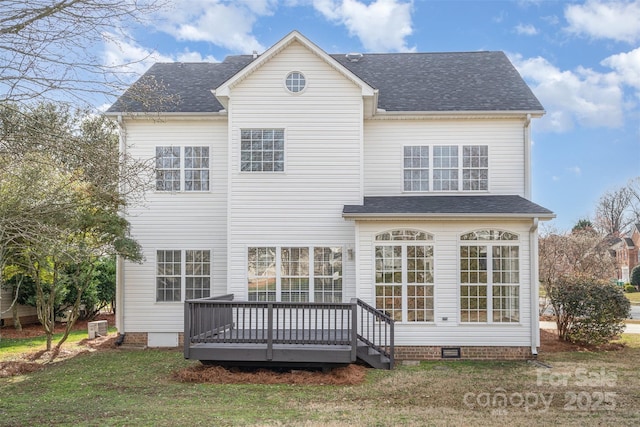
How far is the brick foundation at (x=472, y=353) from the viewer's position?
38.7ft

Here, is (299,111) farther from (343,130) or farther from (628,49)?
(628,49)

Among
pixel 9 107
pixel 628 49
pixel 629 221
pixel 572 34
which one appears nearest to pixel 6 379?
pixel 9 107

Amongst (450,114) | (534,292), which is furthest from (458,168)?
(534,292)

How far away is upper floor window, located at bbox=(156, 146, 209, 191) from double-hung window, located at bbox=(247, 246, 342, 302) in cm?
263

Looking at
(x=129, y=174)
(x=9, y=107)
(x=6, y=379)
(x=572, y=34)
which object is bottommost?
(x=6, y=379)

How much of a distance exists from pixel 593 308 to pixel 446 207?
508cm

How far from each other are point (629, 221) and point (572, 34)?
36.7 metres

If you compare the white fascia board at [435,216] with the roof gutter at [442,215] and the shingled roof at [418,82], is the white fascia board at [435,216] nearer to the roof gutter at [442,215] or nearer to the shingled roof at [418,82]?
the roof gutter at [442,215]

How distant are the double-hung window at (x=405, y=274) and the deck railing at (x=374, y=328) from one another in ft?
1.52

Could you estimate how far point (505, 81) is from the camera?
14.4m

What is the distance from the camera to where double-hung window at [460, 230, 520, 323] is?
11844mm

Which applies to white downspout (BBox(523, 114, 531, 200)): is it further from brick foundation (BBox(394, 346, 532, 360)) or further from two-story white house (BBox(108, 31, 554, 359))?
brick foundation (BBox(394, 346, 532, 360))

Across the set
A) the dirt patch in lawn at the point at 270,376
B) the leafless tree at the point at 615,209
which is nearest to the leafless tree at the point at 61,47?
the dirt patch in lawn at the point at 270,376

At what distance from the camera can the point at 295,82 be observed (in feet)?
40.9
